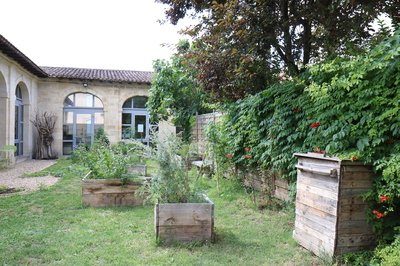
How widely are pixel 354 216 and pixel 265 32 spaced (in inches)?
135

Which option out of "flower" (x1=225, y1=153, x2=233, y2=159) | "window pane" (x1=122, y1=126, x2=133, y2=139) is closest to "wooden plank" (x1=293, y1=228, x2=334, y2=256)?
"flower" (x1=225, y1=153, x2=233, y2=159)

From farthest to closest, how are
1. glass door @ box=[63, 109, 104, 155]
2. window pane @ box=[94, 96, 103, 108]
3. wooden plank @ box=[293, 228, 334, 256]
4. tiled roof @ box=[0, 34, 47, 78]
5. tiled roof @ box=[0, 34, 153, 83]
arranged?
window pane @ box=[94, 96, 103, 108], glass door @ box=[63, 109, 104, 155], tiled roof @ box=[0, 34, 153, 83], tiled roof @ box=[0, 34, 47, 78], wooden plank @ box=[293, 228, 334, 256]

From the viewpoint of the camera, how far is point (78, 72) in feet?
54.5

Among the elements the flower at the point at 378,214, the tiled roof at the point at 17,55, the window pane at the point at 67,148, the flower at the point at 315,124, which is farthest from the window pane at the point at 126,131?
the flower at the point at 378,214

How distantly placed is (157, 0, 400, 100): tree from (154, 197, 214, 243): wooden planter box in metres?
2.69

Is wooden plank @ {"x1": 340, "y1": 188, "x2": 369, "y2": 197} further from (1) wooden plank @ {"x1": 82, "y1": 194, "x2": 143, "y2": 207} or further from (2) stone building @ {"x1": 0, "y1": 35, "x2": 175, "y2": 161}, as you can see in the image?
(2) stone building @ {"x1": 0, "y1": 35, "x2": 175, "y2": 161}

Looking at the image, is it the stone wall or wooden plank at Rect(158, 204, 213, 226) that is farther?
the stone wall

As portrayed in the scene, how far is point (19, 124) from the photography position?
532 inches

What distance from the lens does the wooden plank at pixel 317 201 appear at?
3223 millimetres

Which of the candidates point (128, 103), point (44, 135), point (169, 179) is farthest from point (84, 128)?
point (169, 179)

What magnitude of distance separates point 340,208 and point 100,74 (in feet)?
50.5

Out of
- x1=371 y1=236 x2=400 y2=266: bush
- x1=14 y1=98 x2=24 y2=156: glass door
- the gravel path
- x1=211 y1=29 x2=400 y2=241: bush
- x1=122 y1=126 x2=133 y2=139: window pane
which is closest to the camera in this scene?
x1=371 y1=236 x2=400 y2=266: bush

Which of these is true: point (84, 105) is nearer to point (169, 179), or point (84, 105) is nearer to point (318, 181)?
point (169, 179)

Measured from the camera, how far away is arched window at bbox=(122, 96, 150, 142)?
1682 cm
